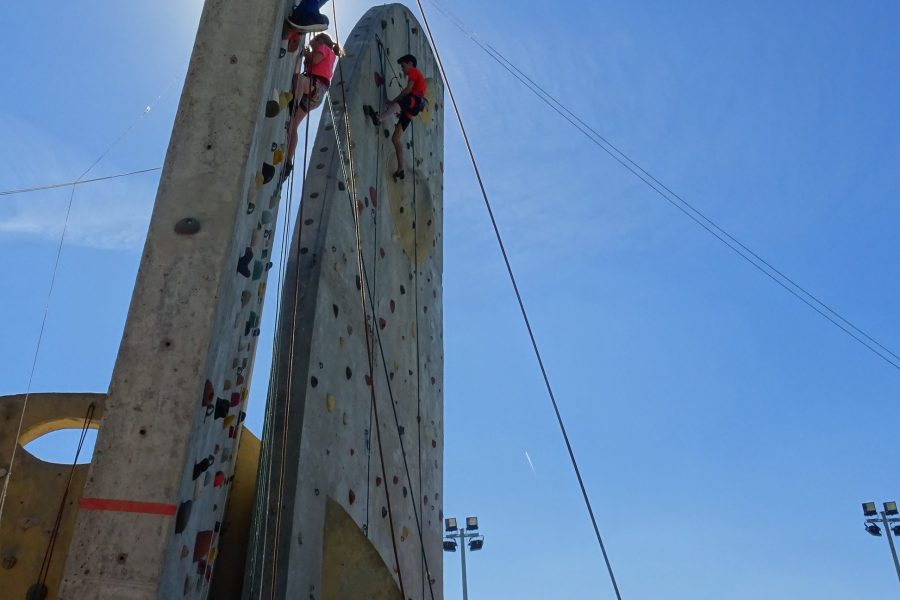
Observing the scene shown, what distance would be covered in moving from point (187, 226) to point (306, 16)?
1.21 metres

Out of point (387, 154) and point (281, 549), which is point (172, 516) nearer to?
point (281, 549)

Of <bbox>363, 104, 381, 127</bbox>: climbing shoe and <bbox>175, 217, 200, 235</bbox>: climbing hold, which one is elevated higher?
<bbox>363, 104, 381, 127</bbox>: climbing shoe

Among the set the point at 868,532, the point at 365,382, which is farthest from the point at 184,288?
the point at 868,532

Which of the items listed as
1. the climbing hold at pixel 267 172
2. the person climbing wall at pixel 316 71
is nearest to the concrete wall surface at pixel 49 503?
the climbing hold at pixel 267 172

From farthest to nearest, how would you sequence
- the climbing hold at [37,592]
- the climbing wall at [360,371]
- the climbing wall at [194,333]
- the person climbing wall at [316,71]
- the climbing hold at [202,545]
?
the person climbing wall at [316,71], the climbing hold at [37,592], the climbing wall at [360,371], the climbing hold at [202,545], the climbing wall at [194,333]

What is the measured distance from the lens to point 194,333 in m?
2.80

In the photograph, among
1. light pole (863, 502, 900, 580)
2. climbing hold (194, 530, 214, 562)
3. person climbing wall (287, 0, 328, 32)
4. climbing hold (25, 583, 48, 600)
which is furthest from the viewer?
light pole (863, 502, 900, 580)

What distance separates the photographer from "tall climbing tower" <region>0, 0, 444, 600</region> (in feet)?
8.81

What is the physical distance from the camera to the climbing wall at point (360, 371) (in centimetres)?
403

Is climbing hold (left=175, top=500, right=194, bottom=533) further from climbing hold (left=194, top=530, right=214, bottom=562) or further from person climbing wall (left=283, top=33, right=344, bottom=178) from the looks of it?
person climbing wall (left=283, top=33, right=344, bottom=178)

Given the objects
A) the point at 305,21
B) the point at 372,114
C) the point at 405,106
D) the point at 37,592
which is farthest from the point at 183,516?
the point at 405,106

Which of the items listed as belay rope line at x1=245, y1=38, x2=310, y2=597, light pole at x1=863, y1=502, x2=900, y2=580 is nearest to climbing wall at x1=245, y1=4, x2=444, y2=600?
belay rope line at x1=245, y1=38, x2=310, y2=597

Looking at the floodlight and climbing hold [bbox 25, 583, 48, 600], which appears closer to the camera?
climbing hold [bbox 25, 583, 48, 600]

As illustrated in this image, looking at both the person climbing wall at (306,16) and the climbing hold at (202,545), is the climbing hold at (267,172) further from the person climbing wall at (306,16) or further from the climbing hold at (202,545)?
the climbing hold at (202,545)
